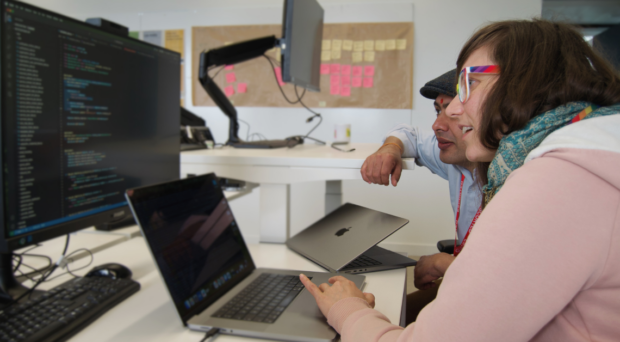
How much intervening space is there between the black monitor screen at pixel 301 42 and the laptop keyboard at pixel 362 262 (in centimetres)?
67

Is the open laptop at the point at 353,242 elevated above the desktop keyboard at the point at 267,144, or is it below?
below

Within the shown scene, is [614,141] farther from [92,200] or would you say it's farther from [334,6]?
[334,6]

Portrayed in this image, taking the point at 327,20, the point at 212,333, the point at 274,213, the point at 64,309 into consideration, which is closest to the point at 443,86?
the point at 274,213

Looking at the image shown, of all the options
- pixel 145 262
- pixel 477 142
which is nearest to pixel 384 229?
pixel 477 142

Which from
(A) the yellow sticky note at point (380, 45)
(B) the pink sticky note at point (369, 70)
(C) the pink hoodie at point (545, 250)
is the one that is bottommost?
(C) the pink hoodie at point (545, 250)

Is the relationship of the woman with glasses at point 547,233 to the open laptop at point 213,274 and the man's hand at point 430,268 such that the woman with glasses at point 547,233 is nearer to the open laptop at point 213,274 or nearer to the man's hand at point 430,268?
the open laptop at point 213,274

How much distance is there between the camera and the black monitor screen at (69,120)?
52 cm

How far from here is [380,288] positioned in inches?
29.0

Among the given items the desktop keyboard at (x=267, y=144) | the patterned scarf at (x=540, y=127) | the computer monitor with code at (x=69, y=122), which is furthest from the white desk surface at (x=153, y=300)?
the desktop keyboard at (x=267, y=144)

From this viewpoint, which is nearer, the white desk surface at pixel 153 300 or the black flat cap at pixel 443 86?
the white desk surface at pixel 153 300

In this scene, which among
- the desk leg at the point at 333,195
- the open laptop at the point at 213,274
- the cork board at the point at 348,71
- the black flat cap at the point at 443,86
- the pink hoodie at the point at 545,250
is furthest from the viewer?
the cork board at the point at 348,71

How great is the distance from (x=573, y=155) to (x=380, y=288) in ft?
1.50

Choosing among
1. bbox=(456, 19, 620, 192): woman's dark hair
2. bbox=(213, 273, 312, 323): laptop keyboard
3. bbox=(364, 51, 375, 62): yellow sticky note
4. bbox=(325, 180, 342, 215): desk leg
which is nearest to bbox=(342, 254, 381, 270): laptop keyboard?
bbox=(213, 273, 312, 323): laptop keyboard

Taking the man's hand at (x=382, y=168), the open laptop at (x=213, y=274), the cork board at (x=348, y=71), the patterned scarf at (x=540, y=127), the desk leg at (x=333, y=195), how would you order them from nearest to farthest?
the patterned scarf at (x=540, y=127) → the open laptop at (x=213, y=274) → the man's hand at (x=382, y=168) → the desk leg at (x=333, y=195) → the cork board at (x=348, y=71)
